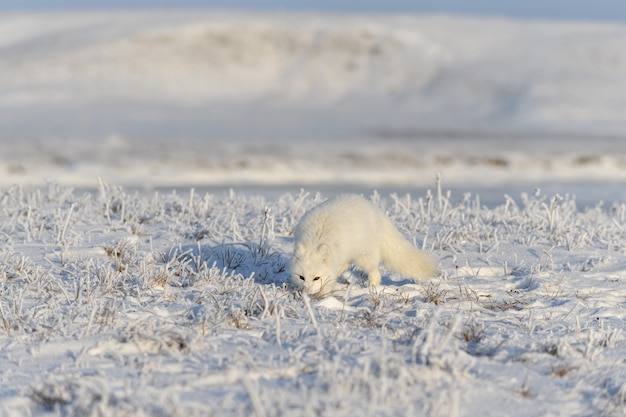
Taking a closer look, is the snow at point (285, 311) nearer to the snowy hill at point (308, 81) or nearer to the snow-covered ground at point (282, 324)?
the snow-covered ground at point (282, 324)

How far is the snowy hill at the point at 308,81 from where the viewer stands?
3825 cm

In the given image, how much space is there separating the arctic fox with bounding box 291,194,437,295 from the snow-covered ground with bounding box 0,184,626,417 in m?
0.16

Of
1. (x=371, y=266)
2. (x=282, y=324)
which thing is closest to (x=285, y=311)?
(x=282, y=324)

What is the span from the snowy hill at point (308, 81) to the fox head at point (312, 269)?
83.3 ft

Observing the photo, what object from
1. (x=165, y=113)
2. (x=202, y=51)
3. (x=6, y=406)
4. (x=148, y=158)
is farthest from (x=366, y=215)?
(x=202, y=51)

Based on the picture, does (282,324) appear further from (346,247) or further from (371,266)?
(371,266)

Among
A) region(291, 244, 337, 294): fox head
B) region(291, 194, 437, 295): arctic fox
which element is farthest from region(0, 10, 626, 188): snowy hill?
region(291, 244, 337, 294): fox head

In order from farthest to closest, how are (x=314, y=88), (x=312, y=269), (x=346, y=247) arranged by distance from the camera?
(x=314, y=88) < (x=346, y=247) < (x=312, y=269)

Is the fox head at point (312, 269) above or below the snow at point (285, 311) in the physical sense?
above

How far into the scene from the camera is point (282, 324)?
4.41 meters

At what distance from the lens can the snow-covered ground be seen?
3.40 meters

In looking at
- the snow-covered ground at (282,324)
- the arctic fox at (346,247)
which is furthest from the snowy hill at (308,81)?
the arctic fox at (346,247)

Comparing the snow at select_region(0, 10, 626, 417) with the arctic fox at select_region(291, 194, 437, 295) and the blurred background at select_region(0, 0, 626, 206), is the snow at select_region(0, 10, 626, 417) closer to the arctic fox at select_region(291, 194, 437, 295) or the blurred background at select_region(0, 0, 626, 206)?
the arctic fox at select_region(291, 194, 437, 295)

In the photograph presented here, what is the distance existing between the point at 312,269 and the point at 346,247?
31 centimetres
